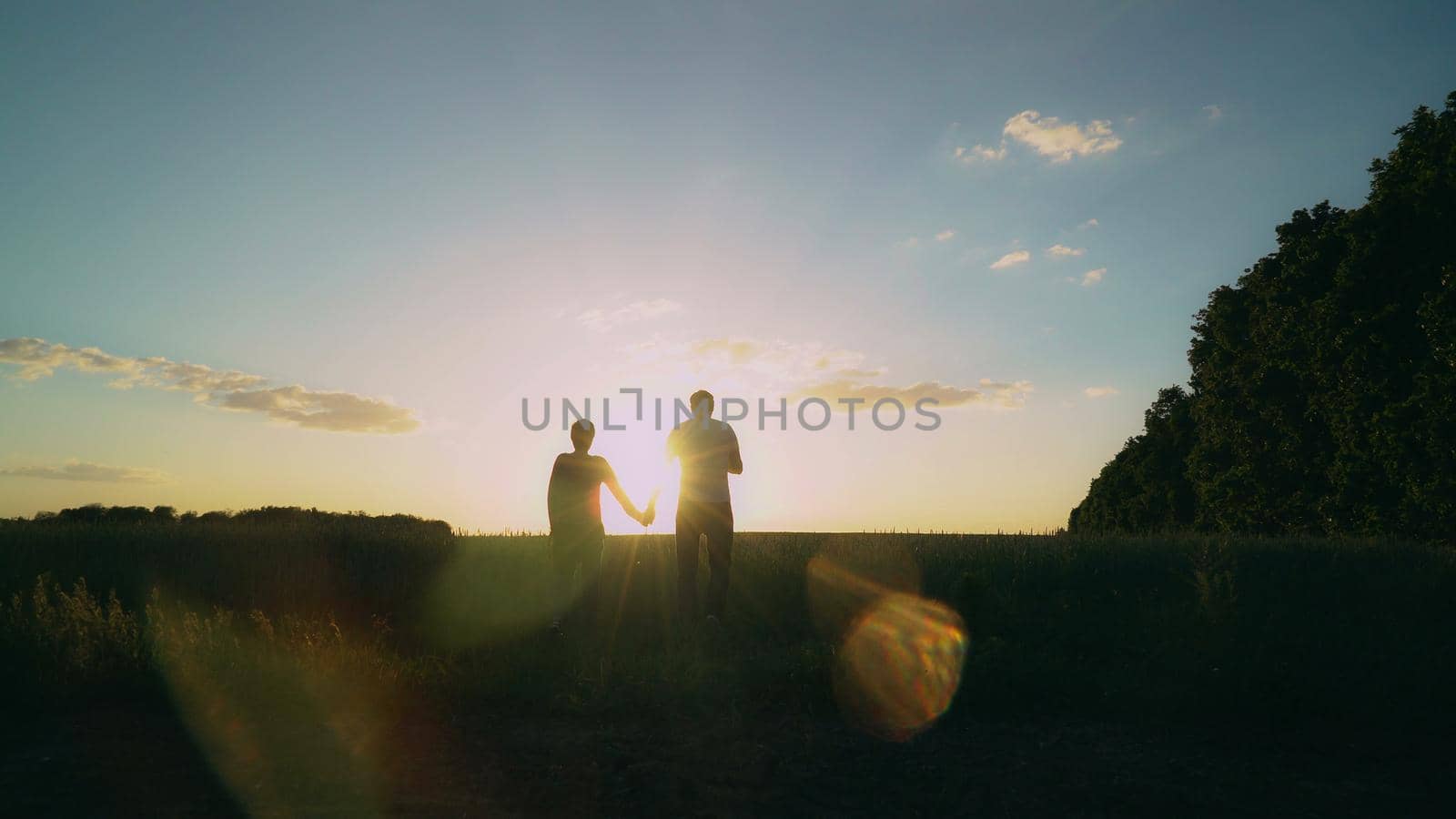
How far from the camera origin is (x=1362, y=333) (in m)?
25.3

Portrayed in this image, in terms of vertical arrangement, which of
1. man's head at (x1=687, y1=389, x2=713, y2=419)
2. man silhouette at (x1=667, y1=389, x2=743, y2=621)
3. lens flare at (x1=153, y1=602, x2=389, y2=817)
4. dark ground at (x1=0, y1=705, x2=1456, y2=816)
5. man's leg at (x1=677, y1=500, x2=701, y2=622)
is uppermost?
man's head at (x1=687, y1=389, x2=713, y2=419)

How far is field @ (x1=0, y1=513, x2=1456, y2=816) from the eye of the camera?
6.24 metres

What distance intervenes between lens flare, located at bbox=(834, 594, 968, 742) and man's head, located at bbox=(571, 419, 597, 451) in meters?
3.81

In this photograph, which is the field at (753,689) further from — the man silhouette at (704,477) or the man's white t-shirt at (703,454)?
the man's white t-shirt at (703,454)

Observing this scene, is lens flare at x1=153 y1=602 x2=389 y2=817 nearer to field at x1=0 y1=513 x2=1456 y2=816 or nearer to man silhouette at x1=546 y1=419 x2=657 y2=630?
field at x1=0 y1=513 x2=1456 y2=816

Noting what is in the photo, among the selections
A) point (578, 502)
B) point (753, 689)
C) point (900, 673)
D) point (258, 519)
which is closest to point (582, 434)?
point (578, 502)

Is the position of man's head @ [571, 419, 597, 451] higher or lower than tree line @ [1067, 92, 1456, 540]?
lower

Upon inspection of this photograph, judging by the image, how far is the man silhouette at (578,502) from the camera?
1079cm

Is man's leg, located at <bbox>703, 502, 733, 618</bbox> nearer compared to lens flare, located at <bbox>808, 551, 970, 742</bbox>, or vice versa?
lens flare, located at <bbox>808, 551, 970, 742</bbox>

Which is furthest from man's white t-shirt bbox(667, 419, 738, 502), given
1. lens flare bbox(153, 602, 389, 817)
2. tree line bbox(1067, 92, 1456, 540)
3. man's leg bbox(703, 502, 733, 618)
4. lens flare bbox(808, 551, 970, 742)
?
tree line bbox(1067, 92, 1456, 540)

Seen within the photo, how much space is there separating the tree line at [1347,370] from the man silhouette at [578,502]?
62.0ft

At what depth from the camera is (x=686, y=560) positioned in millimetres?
11516

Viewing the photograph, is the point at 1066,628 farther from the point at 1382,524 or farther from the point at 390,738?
the point at 1382,524

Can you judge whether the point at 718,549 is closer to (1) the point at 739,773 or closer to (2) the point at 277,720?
(1) the point at 739,773
